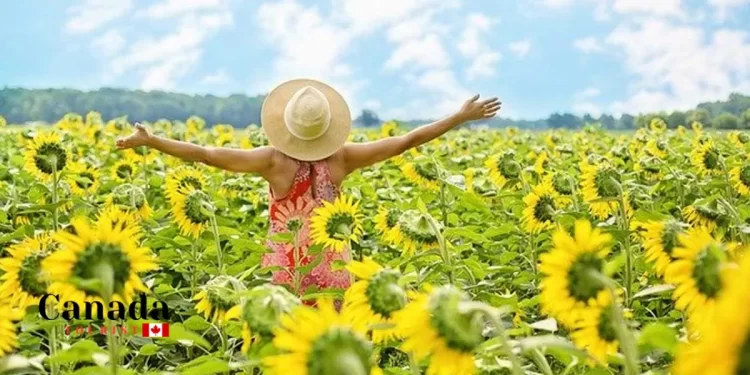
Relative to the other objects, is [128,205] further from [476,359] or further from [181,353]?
[476,359]

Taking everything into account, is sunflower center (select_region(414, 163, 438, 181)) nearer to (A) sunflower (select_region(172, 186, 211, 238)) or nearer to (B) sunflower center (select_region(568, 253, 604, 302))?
(A) sunflower (select_region(172, 186, 211, 238))

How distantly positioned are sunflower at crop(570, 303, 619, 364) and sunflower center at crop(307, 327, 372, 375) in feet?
1.34

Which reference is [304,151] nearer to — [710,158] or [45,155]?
[45,155]

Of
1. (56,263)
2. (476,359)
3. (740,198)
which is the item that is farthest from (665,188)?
(56,263)

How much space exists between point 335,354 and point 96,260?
1.65 ft

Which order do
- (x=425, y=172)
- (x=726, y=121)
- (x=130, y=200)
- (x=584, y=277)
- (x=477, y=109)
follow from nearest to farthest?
(x=584, y=277) → (x=477, y=109) → (x=130, y=200) → (x=425, y=172) → (x=726, y=121)

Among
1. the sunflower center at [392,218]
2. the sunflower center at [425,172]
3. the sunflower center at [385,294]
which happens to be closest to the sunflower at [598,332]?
the sunflower center at [385,294]

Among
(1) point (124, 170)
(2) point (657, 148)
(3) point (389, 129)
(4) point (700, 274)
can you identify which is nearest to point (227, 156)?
(1) point (124, 170)

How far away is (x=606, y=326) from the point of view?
1514 millimetres

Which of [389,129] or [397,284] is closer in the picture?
[397,284]

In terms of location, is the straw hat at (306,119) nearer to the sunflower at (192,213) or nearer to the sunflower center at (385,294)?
the sunflower at (192,213)

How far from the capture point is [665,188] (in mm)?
4688

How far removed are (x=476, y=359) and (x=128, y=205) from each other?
8.08ft

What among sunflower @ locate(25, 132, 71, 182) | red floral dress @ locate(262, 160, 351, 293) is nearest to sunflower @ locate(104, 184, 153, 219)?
sunflower @ locate(25, 132, 71, 182)
